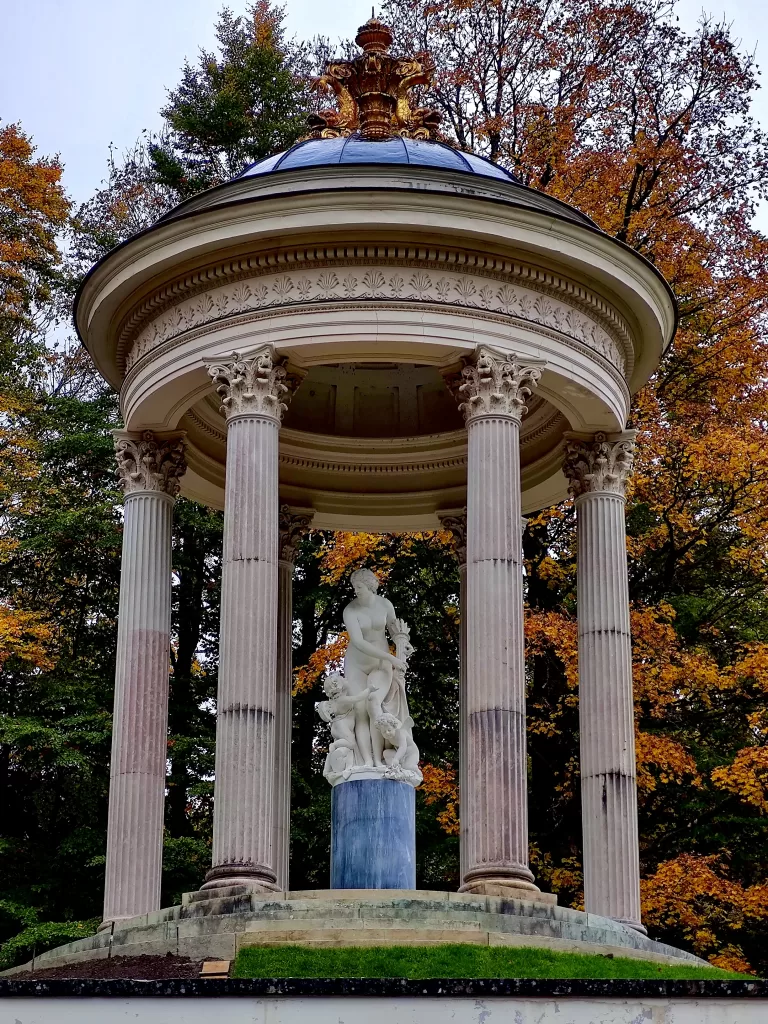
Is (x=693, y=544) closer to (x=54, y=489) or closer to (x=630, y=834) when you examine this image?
(x=630, y=834)

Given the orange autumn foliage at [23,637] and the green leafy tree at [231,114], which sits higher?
the green leafy tree at [231,114]

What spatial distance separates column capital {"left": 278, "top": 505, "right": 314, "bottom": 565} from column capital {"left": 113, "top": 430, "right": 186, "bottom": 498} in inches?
152

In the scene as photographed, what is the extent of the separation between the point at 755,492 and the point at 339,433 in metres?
11.1

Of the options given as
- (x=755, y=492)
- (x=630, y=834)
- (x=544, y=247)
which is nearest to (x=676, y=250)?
(x=755, y=492)

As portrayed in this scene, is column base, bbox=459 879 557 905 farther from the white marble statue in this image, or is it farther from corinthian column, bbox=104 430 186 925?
corinthian column, bbox=104 430 186 925

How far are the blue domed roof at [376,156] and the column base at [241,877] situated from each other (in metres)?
11.7

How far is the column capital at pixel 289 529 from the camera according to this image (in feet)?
109

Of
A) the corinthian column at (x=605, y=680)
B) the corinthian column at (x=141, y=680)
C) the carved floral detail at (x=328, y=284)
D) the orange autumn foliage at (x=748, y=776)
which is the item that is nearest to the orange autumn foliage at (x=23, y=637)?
the corinthian column at (x=141, y=680)

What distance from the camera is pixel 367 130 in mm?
31484

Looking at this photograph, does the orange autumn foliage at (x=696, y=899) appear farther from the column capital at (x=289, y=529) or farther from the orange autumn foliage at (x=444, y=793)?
the column capital at (x=289, y=529)

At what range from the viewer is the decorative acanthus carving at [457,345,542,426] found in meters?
26.7

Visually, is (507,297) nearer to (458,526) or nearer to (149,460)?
(149,460)

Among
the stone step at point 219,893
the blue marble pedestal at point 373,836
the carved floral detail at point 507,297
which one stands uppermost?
the carved floral detail at point 507,297

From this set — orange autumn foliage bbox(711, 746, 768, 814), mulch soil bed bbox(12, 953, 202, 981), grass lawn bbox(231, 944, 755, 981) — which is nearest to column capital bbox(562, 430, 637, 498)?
orange autumn foliage bbox(711, 746, 768, 814)
